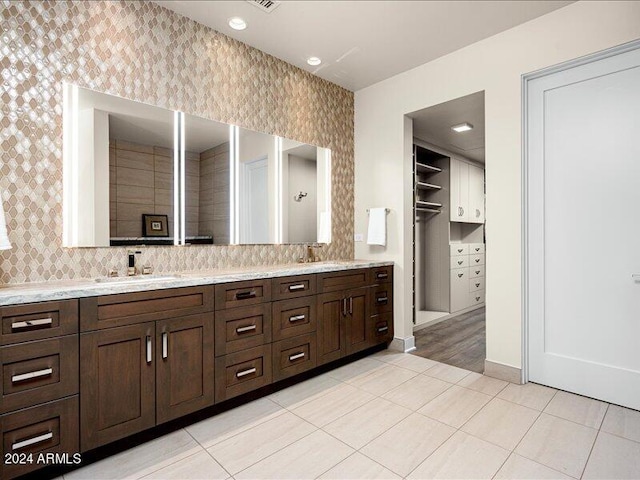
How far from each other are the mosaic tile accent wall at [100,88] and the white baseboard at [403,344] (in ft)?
4.49

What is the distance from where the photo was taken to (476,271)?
559 cm

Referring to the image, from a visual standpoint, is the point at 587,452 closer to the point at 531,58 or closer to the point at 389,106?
the point at 531,58

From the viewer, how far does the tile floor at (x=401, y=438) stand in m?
1.70

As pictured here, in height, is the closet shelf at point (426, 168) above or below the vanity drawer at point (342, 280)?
above

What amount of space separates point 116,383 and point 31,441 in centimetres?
37

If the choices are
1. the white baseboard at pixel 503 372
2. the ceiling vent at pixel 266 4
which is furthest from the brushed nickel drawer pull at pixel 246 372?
the ceiling vent at pixel 266 4

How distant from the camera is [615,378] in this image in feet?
7.72

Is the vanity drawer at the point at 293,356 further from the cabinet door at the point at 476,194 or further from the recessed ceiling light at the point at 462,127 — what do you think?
the cabinet door at the point at 476,194

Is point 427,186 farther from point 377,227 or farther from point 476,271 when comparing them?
point 476,271

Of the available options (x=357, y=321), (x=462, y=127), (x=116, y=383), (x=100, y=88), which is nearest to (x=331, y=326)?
(x=357, y=321)

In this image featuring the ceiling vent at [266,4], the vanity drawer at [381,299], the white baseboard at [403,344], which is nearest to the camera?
the ceiling vent at [266,4]

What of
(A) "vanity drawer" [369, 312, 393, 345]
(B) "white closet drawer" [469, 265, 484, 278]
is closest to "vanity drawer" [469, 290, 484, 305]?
(B) "white closet drawer" [469, 265, 484, 278]

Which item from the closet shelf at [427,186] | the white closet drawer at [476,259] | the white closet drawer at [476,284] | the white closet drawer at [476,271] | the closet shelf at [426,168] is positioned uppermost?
the closet shelf at [426,168]

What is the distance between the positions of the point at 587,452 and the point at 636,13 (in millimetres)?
2668
